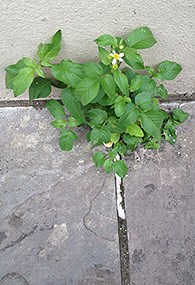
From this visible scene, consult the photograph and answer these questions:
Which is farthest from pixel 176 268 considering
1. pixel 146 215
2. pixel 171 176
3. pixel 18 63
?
pixel 18 63

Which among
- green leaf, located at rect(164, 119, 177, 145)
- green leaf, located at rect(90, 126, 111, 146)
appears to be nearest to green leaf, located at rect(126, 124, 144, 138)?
green leaf, located at rect(90, 126, 111, 146)

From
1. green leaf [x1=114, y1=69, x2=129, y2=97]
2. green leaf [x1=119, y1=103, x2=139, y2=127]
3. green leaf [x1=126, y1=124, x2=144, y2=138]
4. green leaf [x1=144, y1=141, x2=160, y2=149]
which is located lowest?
green leaf [x1=144, y1=141, x2=160, y2=149]

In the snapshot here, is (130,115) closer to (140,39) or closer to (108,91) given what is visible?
(108,91)

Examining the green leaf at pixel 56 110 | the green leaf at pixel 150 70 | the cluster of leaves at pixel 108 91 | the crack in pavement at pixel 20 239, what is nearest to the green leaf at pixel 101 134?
the cluster of leaves at pixel 108 91

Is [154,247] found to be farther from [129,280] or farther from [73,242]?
[73,242]

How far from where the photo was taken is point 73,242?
178 cm

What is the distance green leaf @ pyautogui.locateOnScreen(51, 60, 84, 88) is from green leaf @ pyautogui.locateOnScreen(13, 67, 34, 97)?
9 cm

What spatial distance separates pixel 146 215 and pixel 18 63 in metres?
0.83

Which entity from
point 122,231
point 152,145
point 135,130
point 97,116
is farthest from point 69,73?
point 122,231

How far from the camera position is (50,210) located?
1.84 metres

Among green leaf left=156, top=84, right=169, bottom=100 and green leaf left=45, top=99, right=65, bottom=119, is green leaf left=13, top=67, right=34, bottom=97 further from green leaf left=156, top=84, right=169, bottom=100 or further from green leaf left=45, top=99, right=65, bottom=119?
green leaf left=156, top=84, right=169, bottom=100

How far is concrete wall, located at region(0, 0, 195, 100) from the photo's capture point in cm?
162

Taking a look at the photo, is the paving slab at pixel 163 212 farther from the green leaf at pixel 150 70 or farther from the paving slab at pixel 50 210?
the green leaf at pixel 150 70

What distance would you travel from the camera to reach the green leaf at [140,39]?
166 centimetres
